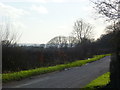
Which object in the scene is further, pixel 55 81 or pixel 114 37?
pixel 55 81

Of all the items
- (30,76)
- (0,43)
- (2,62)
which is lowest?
(30,76)

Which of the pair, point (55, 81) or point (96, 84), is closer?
point (96, 84)

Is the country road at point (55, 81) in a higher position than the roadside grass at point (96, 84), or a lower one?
lower

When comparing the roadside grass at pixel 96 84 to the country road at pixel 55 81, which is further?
the country road at pixel 55 81

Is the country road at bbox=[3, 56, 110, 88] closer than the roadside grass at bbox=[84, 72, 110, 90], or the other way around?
the roadside grass at bbox=[84, 72, 110, 90]

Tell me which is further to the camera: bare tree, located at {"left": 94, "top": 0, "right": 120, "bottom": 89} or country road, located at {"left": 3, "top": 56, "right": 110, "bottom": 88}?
country road, located at {"left": 3, "top": 56, "right": 110, "bottom": 88}

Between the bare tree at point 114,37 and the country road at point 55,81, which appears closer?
the bare tree at point 114,37

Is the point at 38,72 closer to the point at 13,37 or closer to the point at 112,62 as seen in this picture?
the point at 13,37

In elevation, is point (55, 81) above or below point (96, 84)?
below

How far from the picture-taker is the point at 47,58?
32156 millimetres

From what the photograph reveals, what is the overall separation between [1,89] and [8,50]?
8.82m

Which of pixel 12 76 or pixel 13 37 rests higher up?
pixel 13 37

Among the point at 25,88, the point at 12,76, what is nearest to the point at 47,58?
the point at 12,76

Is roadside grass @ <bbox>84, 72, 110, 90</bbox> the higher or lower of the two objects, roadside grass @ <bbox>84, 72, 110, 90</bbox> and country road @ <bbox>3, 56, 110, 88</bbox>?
the higher
